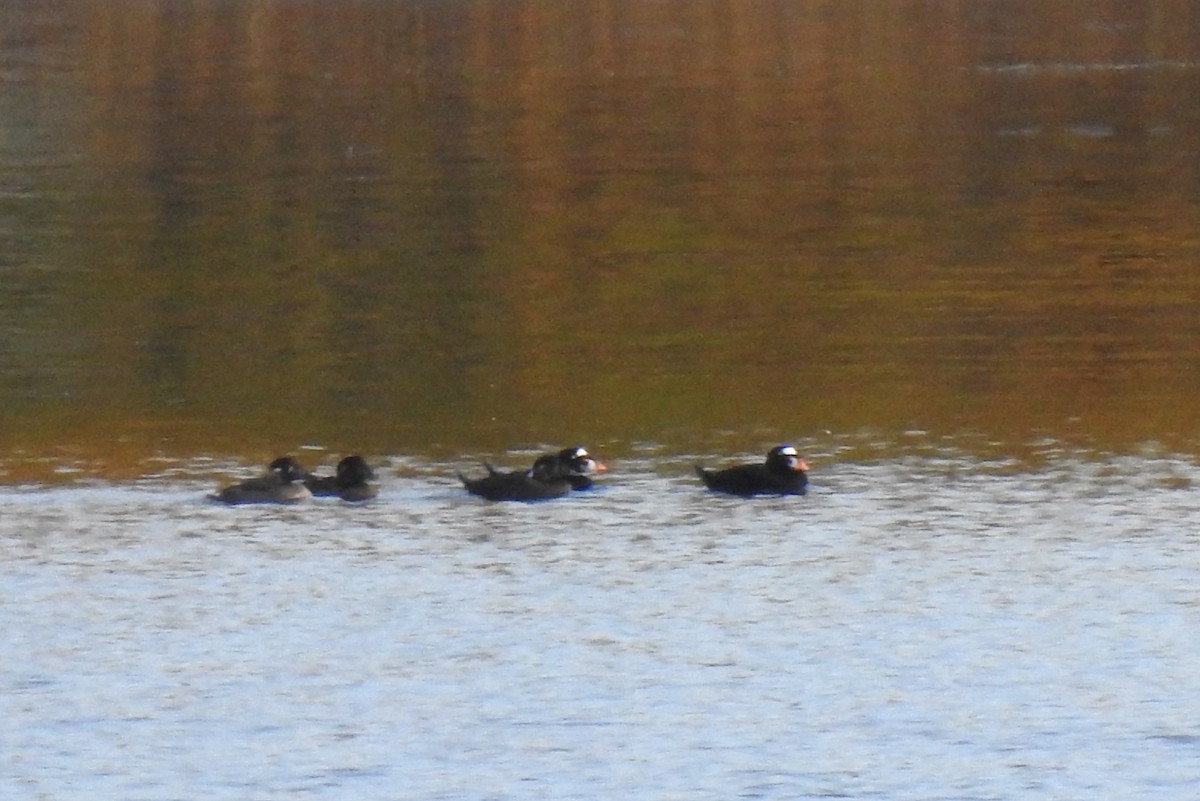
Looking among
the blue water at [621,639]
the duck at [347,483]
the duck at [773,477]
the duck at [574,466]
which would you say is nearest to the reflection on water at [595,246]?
the duck at [574,466]

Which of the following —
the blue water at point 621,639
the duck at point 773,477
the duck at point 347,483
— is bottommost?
the blue water at point 621,639

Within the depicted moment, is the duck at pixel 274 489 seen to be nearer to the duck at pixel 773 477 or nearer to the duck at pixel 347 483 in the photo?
the duck at pixel 347 483

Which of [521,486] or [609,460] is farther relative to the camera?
[609,460]

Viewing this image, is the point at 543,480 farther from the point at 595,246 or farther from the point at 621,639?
the point at 595,246

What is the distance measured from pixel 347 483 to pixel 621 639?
2930 mm

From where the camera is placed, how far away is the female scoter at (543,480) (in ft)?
41.3

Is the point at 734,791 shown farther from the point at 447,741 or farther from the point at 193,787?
the point at 193,787

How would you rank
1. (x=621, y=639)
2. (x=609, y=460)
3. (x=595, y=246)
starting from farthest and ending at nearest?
(x=595, y=246), (x=609, y=460), (x=621, y=639)

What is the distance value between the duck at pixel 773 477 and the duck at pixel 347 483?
5.94 feet

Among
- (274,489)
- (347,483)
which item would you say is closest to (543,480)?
(347,483)

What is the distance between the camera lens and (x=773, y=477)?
12.6 metres

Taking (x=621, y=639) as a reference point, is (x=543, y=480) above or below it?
above

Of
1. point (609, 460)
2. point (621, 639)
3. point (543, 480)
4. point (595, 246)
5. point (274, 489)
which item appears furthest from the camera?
point (595, 246)

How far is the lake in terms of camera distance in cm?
→ 880
